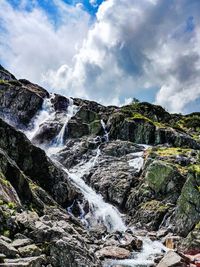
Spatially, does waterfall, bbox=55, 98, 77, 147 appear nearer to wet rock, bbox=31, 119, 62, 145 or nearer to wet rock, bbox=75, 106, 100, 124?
wet rock, bbox=31, 119, 62, 145

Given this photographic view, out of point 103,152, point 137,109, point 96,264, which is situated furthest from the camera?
point 137,109

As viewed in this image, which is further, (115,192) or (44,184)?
(115,192)

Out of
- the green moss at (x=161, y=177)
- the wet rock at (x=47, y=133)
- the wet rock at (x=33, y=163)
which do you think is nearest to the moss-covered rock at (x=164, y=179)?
the green moss at (x=161, y=177)

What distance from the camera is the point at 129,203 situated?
73.1m

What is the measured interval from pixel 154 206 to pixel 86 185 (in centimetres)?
1860

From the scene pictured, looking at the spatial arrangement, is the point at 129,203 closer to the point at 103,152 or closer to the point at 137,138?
the point at 103,152

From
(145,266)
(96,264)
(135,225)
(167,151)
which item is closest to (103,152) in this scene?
(167,151)

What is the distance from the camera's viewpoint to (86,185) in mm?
80500

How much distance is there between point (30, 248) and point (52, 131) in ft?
296

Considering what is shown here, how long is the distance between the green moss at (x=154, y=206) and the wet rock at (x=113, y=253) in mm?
24746

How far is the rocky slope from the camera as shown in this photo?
84.8 ft

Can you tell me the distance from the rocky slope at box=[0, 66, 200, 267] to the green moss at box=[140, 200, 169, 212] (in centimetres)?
19

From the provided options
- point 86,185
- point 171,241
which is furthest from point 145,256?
point 86,185

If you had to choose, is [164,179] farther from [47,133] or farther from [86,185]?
[47,133]
